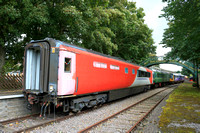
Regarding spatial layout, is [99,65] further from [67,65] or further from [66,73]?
[66,73]

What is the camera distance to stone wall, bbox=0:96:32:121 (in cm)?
674

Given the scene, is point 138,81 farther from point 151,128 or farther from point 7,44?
point 7,44

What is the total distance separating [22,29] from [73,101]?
6314 mm

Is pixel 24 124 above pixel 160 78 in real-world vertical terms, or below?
below

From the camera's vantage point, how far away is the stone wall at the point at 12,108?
674cm

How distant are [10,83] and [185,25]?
16483mm

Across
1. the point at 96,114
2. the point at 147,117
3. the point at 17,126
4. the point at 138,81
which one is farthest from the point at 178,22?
the point at 17,126

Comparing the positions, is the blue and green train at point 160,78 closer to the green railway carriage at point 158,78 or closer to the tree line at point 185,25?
the green railway carriage at point 158,78

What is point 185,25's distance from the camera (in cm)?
1638

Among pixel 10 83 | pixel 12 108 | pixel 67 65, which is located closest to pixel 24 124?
pixel 12 108

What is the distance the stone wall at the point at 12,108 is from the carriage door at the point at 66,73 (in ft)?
8.09

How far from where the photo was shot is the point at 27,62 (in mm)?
7145

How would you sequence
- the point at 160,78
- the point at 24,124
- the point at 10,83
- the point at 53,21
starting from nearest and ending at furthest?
the point at 24,124 → the point at 10,83 → the point at 53,21 → the point at 160,78

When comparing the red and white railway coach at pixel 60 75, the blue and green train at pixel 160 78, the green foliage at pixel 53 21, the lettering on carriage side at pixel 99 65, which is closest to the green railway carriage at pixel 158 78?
the blue and green train at pixel 160 78
